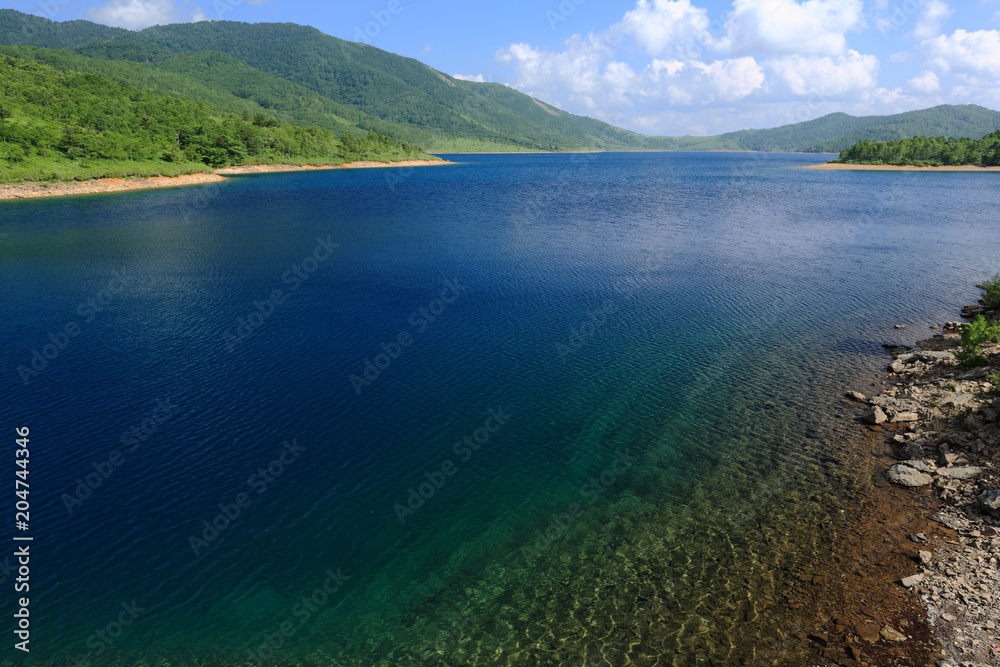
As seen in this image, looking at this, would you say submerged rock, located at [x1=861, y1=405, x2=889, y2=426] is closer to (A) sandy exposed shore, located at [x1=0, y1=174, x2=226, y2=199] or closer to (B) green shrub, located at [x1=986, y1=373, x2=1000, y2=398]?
(B) green shrub, located at [x1=986, y1=373, x2=1000, y2=398]

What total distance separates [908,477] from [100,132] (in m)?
191

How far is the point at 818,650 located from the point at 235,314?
42459 millimetres

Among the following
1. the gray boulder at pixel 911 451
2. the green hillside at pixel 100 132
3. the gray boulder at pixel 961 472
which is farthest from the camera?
the green hillside at pixel 100 132

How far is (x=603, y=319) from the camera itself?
138 ft

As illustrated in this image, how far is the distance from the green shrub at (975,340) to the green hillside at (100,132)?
155m

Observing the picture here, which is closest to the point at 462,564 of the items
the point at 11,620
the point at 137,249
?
the point at 11,620

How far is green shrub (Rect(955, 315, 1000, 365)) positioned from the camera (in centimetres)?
3033

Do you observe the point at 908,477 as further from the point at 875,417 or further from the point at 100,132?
the point at 100,132

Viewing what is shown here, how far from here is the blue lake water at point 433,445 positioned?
16.2m

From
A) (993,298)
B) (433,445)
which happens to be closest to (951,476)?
(433,445)

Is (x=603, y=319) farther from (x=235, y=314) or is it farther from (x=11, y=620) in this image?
(x=11, y=620)

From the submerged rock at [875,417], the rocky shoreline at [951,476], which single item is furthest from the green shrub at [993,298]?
the submerged rock at [875,417]

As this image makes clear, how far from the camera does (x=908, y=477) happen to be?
866 inches

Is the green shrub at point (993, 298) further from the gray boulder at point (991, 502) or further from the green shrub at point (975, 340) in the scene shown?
the gray boulder at point (991, 502)
